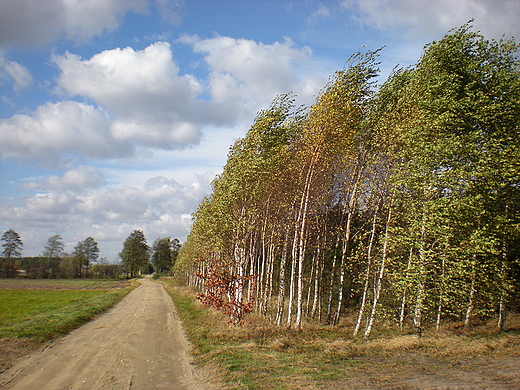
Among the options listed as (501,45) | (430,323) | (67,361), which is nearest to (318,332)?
(430,323)

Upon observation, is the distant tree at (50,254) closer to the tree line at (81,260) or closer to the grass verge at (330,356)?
the tree line at (81,260)

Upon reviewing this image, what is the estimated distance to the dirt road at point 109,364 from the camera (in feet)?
29.8

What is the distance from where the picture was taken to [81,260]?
110 metres

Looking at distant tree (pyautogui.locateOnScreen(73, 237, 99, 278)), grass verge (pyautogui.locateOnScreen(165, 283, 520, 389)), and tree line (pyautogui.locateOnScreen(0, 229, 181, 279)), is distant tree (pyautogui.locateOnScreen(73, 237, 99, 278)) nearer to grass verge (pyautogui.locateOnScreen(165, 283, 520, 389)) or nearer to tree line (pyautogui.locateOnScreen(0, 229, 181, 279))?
tree line (pyautogui.locateOnScreen(0, 229, 181, 279))

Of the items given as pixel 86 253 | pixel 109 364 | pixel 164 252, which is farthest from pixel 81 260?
pixel 109 364

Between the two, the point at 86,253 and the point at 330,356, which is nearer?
the point at 330,356

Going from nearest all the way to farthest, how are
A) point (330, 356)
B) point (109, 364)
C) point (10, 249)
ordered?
point (109, 364), point (330, 356), point (10, 249)

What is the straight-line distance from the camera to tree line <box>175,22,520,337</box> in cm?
1217

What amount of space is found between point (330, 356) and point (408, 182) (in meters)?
7.33

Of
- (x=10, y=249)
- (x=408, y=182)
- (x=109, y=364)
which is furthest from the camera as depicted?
(x=10, y=249)

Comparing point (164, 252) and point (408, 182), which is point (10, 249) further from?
point (408, 182)

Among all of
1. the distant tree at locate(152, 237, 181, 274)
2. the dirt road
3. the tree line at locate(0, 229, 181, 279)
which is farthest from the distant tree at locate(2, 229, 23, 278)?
the dirt road

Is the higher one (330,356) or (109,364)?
(330,356)

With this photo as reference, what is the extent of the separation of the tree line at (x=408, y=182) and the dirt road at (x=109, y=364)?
4.44m
